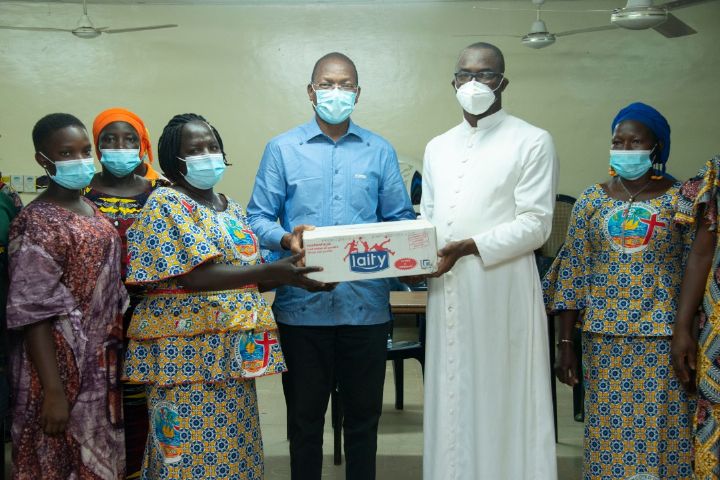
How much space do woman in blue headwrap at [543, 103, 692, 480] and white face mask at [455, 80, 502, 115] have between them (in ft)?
1.82

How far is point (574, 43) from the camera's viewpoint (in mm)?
8055

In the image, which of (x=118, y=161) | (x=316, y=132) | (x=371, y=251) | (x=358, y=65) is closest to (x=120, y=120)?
(x=118, y=161)

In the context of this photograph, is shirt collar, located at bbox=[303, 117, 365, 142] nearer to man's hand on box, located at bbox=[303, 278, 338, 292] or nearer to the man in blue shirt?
the man in blue shirt

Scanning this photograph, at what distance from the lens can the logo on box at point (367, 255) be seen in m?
2.59

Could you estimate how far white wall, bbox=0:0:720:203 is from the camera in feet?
26.4

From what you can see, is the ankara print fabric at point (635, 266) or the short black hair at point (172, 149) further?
the ankara print fabric at point (635, 266)

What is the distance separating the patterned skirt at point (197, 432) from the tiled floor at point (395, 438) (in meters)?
1.51

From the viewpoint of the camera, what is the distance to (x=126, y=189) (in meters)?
3.37

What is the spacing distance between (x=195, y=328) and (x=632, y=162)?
69.2 inches

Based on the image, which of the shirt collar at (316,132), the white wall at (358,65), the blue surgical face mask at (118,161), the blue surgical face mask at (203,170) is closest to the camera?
the blue surgical face mask at (203,170)

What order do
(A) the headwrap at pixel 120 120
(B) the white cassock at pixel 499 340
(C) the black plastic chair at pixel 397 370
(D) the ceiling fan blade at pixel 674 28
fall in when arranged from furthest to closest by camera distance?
(D) the ceiling fan blade at pixel 674 28
(C) the black plastic chair at pixel 397 370
(A) the headwrap at pixel 120 120
(B) the white cassock at pixel 499 340

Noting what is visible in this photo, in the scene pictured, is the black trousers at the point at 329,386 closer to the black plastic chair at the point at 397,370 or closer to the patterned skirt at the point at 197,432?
the patterned skirt at the point at 197,432

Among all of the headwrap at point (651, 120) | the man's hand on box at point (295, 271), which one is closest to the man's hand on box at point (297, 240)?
the man's hand on box at point (295, 271)

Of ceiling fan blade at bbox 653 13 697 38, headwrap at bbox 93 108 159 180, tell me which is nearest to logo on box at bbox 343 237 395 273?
headwrap at bbox 93 108 159 180
